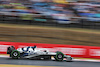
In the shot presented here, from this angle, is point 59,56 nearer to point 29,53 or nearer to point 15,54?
point 29,53

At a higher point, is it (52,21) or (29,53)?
(52,21)

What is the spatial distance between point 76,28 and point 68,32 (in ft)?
2.05

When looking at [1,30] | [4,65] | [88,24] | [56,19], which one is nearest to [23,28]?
[1,30]

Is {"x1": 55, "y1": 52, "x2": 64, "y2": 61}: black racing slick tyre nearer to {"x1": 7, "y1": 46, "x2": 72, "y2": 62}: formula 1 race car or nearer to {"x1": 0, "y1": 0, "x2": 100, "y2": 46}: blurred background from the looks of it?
{"x1": 7, "y1": 46, "x2": 72, "y2": 62}: formula 1 race car

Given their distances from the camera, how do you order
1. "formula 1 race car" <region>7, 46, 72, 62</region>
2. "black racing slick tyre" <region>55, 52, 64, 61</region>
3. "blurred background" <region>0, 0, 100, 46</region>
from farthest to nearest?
1. "blurred background" <region>0, 0, 100, 46</region>
2. "black racing slick tyre" <region>55, 52, 64, 61</region>
3. "formula 1 race car" <region>7, 46, 72, 62</region>

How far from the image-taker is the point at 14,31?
41.4 feet

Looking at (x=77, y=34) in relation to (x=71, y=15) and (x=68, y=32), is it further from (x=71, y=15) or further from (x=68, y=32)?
(x=71, y=15)

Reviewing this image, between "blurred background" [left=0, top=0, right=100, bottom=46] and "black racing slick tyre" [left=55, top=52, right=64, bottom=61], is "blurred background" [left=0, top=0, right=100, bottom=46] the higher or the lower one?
the higher one

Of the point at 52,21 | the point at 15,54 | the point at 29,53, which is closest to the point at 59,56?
the point at 29,53

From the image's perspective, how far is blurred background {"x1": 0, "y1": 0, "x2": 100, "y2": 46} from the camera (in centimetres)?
1192

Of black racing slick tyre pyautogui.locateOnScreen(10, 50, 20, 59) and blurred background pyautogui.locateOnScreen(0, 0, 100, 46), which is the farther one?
blurred background pyautogui.locateOnScreen(0, 0, 100, 46)

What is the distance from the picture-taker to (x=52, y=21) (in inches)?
482

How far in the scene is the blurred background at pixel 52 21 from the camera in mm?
11922

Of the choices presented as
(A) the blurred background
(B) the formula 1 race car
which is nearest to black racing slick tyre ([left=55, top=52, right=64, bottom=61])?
(B) the formula 1 race car
